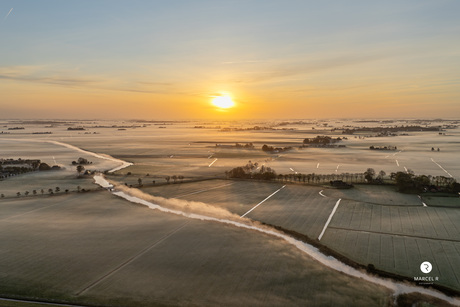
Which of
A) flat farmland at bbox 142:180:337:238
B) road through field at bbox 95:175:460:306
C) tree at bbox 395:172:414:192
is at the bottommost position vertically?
road through field at bbox 95:175:460:306

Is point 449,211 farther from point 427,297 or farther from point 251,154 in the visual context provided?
point 251,154

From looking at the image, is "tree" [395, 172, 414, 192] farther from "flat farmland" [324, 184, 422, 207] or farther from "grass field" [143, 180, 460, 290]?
"grass field" [143, 180, 460, 290]

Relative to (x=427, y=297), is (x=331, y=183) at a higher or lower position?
higher

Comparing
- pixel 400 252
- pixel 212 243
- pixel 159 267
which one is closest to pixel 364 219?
pixel 400 252

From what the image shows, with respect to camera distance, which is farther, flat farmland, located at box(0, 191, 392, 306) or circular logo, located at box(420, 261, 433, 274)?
circular logo, located at box(420, 261, 433, 274)

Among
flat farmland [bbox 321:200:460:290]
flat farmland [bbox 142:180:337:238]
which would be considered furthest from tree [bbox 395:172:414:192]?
flat farmland [bbox 142:180:337:238]

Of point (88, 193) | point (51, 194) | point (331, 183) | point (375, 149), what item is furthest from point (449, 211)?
point (375, 149)

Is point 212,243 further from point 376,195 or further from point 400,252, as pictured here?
point 376,195

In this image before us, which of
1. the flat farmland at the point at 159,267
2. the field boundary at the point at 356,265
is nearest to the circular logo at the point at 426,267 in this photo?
the field boundary at the point at 356,265
